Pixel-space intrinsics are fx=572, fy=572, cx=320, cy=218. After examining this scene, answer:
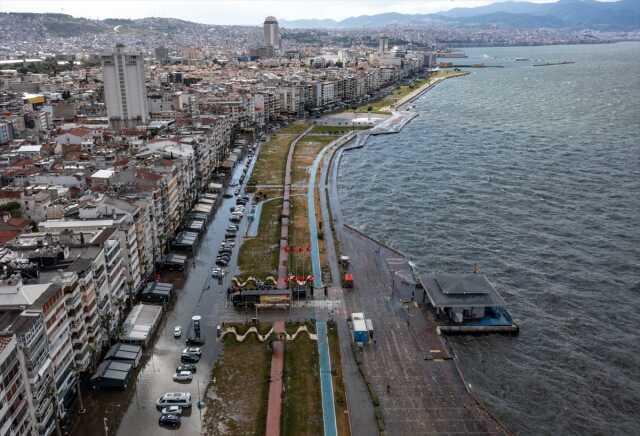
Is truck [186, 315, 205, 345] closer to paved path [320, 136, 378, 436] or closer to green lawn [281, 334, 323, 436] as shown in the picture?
green lawn [281, 334, 323, 436]

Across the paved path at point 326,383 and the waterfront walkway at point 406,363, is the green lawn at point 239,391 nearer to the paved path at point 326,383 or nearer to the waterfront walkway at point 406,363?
the paved path at point 326,383

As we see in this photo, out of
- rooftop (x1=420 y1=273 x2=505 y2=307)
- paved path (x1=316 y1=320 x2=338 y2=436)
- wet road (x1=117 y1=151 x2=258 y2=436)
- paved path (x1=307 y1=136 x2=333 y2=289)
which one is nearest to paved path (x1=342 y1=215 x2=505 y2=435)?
rooftop (x1=420 y1=273 x2=505 y2=307)

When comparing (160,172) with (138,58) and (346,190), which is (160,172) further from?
(138,58)

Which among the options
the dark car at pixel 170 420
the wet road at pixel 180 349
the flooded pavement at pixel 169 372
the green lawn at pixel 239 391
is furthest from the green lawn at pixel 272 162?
the dark car at pixel 170 420

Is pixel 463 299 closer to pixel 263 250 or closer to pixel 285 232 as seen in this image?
pixel 263 250

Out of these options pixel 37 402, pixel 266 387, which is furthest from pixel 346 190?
pixel 37 402
